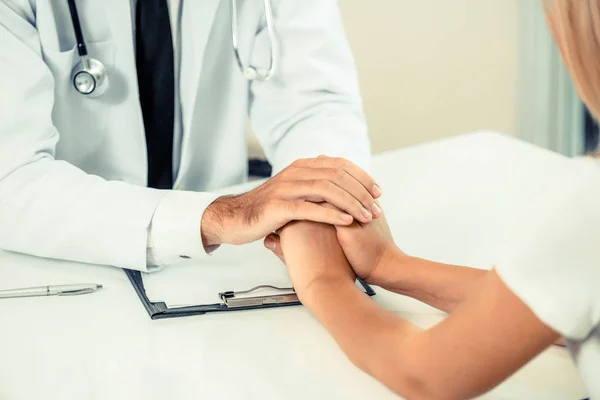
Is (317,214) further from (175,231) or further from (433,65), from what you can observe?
(433,65)

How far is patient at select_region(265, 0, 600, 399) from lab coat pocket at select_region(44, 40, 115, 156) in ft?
2.35

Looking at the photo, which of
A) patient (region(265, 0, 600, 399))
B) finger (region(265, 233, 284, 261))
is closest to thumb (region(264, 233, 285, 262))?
finger (region(265, 233, 284, 261))

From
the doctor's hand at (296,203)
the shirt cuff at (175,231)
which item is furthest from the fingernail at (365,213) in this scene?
the shirt cuff at (175,231)

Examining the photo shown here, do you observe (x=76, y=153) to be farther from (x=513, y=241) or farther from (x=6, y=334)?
(x=513, y=241)

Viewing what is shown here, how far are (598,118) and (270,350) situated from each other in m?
0.42

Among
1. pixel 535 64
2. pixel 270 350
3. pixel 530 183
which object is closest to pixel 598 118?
pixel 270 350

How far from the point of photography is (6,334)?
3.05ft

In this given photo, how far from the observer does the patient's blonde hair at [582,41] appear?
2.31ft

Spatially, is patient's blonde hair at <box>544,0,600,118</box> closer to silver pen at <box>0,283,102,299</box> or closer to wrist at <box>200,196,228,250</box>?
wrist at <box>200,196,228,250</box>

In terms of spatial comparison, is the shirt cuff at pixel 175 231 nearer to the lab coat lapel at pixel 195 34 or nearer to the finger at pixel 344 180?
the finger at pixel 344 180

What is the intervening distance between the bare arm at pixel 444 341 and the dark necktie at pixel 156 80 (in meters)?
0.63

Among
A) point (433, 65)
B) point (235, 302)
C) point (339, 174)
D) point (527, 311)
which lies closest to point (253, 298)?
point (235, 302)

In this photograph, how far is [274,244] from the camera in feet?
3.64

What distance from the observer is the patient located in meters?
0.66
